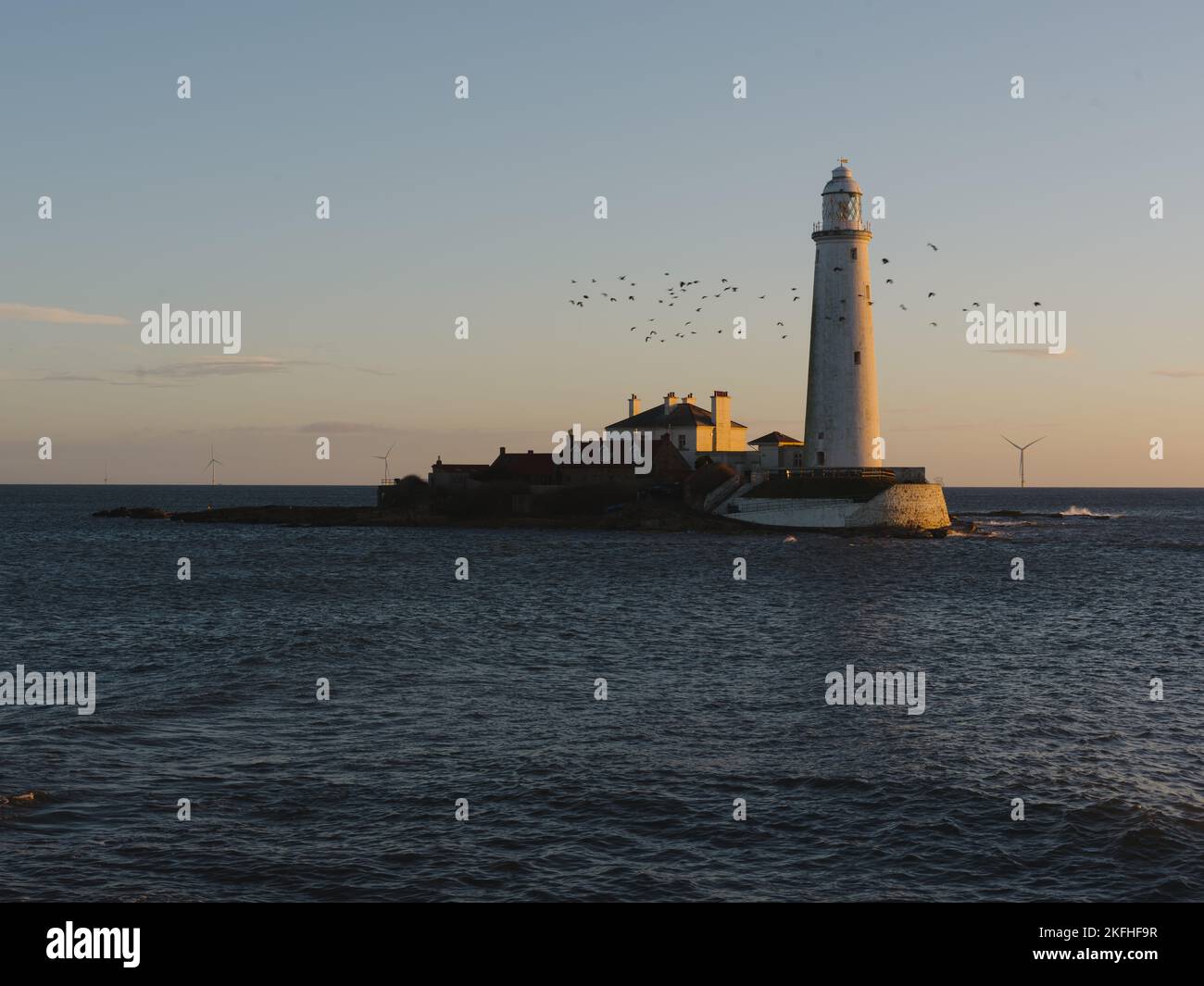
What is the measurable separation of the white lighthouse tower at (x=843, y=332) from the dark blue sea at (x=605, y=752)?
3454 centimetres

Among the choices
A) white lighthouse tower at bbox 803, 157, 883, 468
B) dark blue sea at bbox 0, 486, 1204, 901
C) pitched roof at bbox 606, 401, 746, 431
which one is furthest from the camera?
pitched roof at bbox 606, 401, 746, 431

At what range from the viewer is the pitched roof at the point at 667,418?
117 meters

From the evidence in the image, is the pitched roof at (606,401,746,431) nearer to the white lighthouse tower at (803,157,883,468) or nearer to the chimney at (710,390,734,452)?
the chimney at (710,390,734,452)

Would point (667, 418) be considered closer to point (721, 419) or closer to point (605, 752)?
point (721, 419)

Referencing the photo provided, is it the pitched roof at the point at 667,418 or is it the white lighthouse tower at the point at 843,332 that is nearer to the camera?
the white lighthouse tower at the point at 843,332

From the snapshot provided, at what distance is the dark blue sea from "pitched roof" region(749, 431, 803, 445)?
5163cm

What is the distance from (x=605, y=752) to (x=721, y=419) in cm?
9608

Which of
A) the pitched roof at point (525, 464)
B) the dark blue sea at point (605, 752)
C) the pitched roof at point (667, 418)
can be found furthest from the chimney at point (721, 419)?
the dark blue sea at point (605, 752)

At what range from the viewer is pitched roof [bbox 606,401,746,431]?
117m

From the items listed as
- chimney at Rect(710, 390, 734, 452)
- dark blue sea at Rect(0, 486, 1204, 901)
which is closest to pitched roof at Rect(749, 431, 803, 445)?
chimney at Rect(710, 390, 734, 452)

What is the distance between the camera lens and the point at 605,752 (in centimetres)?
2450

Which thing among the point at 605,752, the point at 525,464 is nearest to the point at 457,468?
the point at 525,464

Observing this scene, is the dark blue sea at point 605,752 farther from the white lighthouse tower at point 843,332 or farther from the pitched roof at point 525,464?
the pitched roof at point 525,464
